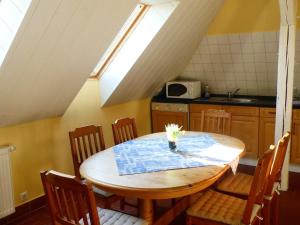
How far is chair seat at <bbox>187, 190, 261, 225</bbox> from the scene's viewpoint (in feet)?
6.91

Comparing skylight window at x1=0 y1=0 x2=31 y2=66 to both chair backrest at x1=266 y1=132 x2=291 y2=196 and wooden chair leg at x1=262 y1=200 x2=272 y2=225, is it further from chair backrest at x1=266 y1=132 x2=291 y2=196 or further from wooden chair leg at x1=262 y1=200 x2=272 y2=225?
wooden chair leg at x1=262 y1=200 x2=272 y2=225

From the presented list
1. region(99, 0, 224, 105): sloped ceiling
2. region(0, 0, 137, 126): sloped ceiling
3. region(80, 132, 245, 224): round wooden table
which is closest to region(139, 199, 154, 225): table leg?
region(80, 132, 245, 224): round wooden table

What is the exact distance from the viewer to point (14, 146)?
3035 mm

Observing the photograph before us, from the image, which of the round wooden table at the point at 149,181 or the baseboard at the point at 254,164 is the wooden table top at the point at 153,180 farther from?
the baseboard at the point at 254,164

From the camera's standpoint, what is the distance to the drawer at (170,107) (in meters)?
4.76

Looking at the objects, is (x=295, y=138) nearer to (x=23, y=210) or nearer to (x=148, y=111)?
(x=148, y=111)

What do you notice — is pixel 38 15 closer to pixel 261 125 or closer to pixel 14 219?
pixel 14 219

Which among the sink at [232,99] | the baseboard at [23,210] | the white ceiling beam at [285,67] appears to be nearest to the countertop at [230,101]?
the sink at [232,99]

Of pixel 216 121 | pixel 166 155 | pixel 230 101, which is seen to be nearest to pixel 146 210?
pixel 166 155

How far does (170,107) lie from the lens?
4.87m

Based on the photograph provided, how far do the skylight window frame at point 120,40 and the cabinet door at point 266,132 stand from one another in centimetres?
198

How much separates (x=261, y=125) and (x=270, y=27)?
3.99ft

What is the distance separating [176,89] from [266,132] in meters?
1.40

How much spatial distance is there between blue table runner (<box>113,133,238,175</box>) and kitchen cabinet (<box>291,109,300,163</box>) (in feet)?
5.03
